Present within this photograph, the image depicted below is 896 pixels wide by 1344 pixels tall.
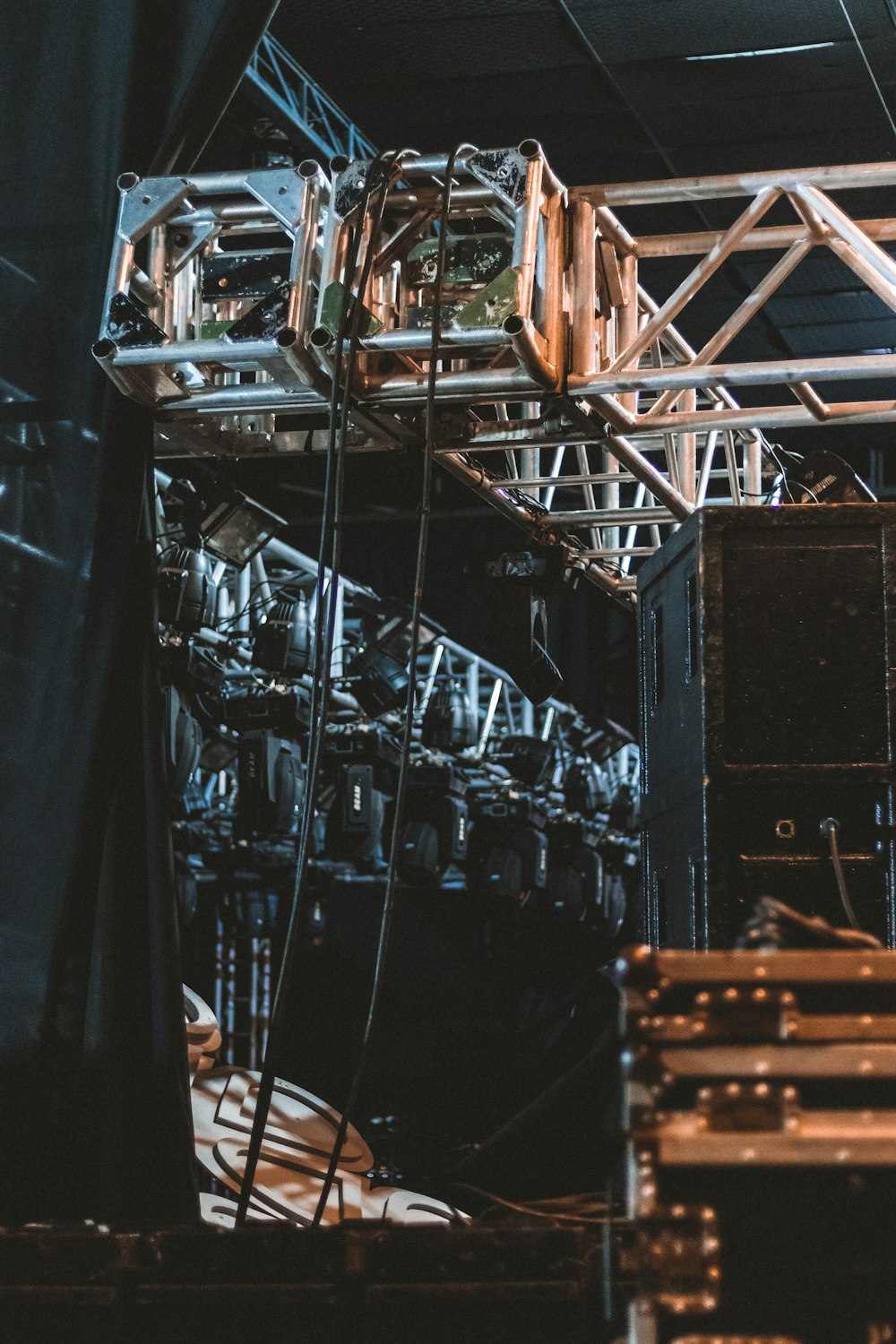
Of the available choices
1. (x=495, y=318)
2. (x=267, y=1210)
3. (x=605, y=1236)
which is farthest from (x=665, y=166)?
(x=605, y=1236)

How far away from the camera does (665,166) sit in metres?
8.28

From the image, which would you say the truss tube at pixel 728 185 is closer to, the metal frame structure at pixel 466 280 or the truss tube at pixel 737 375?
the metal frame structure at pixel 466 280

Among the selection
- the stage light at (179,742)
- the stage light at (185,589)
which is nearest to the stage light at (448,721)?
the stage light at (179,742)

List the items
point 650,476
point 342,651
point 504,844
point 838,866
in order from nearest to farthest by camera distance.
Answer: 1. point 838,866
2. point 650,476
3. point 342,651
4. point 504,844

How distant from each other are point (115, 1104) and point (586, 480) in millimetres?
3412

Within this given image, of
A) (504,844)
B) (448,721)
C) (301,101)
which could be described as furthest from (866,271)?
(504,844)

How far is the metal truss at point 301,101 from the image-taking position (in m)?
7.05

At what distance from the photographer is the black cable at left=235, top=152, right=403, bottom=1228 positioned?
333 cm

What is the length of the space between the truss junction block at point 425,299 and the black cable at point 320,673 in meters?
0.03

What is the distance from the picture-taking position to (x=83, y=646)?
13.4ft

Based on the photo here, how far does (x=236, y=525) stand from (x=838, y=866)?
3.81m

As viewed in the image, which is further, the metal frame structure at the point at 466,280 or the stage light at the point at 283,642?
the stage light at the point at 283,642

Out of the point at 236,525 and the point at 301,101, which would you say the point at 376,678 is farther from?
the point at 301,101

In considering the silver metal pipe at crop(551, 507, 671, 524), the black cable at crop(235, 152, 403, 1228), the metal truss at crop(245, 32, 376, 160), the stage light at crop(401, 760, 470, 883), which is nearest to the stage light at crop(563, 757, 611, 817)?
the stage light at crop(401, 760, 470, 883)
